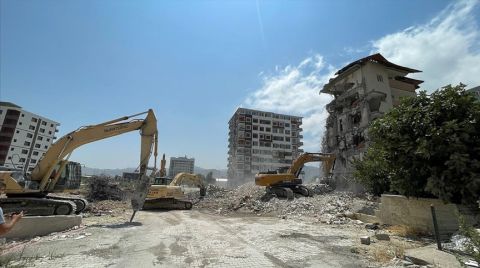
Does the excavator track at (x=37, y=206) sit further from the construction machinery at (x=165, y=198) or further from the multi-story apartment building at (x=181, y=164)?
the multi-story apartment building at (x=181, y=164)

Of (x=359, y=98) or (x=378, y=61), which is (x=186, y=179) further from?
(x=378, y=61)

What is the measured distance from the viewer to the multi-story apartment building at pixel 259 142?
90.1 m

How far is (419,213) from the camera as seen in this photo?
10.6 metres

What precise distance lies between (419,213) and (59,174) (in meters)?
15.1

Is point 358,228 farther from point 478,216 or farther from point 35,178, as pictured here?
point 35,178

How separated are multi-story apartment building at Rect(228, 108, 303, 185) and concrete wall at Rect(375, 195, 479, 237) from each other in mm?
72971

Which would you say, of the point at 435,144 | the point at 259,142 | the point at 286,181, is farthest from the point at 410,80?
the point at 259,142

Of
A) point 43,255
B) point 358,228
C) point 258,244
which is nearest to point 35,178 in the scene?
point 43,255

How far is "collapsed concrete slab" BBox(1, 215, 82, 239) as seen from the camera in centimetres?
952

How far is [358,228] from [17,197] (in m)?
14.5

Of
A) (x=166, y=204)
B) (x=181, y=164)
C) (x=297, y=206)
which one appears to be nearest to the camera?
(x=297, y=206)

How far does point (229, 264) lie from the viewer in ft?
21.9

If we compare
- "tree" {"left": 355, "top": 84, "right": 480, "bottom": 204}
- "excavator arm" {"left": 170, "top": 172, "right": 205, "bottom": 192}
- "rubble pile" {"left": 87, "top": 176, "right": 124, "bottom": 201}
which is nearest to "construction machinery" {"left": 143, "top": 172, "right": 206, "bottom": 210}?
"excavator arm" {"left": 170, "top": 172, "right": 205, "bottom": 192}

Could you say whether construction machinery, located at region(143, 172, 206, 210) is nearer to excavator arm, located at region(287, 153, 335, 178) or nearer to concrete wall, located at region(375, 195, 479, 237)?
excavator arm, located at region(287, 153, 335, 178)
